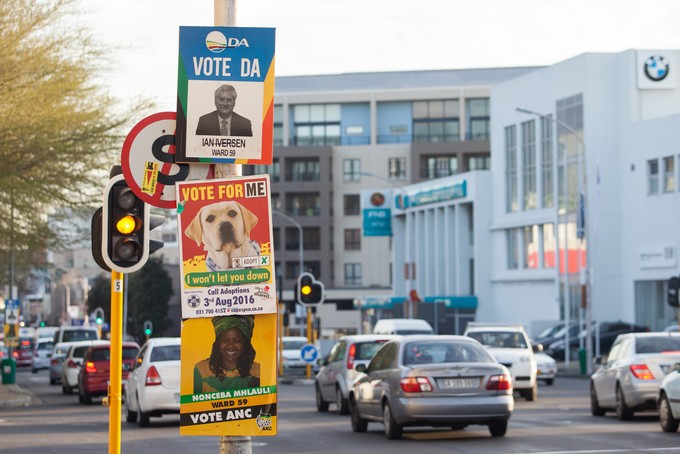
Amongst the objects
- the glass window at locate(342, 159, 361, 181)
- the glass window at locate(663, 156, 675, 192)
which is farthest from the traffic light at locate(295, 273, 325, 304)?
the glass window at locate(342, 159, 361, 181)

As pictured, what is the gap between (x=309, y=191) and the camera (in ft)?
366

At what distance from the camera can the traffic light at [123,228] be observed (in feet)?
35.9

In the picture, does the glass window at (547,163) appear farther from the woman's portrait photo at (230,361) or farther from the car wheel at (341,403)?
the woman's portrait photo at (230,361)

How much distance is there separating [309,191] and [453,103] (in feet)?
44.5

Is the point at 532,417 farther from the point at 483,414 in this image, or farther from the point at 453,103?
the point at 453,103

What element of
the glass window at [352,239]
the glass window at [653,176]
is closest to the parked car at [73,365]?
the glass window at [653,176]

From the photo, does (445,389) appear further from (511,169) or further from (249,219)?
(511,169)

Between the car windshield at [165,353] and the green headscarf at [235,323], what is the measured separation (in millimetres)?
16345

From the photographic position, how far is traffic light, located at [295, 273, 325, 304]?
37844mm

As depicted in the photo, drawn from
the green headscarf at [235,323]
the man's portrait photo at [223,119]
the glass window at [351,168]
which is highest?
the glass window at [351,168]

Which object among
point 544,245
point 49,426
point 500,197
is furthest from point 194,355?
point 500,197

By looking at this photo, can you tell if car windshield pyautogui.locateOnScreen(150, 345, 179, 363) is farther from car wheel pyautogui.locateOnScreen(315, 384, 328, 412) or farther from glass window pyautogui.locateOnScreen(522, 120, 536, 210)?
glass window pyautogui.locateOnScreen(522, 120, 536, 210)

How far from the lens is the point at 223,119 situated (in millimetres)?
8539

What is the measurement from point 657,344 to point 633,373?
1253mm
